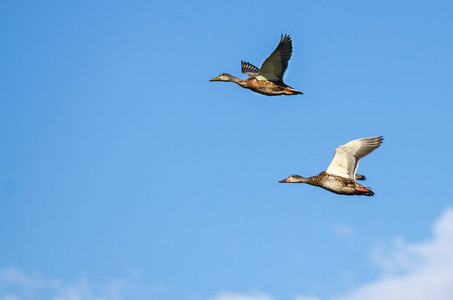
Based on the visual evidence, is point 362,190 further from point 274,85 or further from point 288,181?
point 274,85

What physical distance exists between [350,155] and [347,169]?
1.75 ft

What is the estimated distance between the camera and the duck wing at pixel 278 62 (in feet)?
79.1

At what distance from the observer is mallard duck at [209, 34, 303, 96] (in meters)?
24.2

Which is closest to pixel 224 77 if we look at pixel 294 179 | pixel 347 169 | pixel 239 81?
pixel 239 81

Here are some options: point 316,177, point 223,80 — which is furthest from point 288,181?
point 223,80

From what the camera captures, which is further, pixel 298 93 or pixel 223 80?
pixel 223 80

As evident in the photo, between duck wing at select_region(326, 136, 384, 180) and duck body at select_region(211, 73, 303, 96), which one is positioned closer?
duck wing at select_region(326, 136, 384, 180)

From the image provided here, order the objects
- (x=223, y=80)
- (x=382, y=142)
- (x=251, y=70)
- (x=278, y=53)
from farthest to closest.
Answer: (x=251, y=70), (x=223, y=80), (x=278, y=53), (x=382, y=142)

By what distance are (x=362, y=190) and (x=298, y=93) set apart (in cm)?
446

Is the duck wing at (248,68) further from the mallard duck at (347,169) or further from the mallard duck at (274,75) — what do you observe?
the mallard duck at (347,169)

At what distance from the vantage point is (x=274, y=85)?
25281 millimetres

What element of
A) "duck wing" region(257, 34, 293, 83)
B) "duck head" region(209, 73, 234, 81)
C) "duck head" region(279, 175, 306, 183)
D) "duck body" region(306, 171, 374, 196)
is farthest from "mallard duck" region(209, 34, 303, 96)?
"duck body" region(306, 171, 374, 196)

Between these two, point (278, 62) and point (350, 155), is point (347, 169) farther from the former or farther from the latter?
point (278, 62)

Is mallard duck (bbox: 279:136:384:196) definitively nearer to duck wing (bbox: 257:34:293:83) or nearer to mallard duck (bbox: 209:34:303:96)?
mallard duck (bbox: 209:34:303:96)
